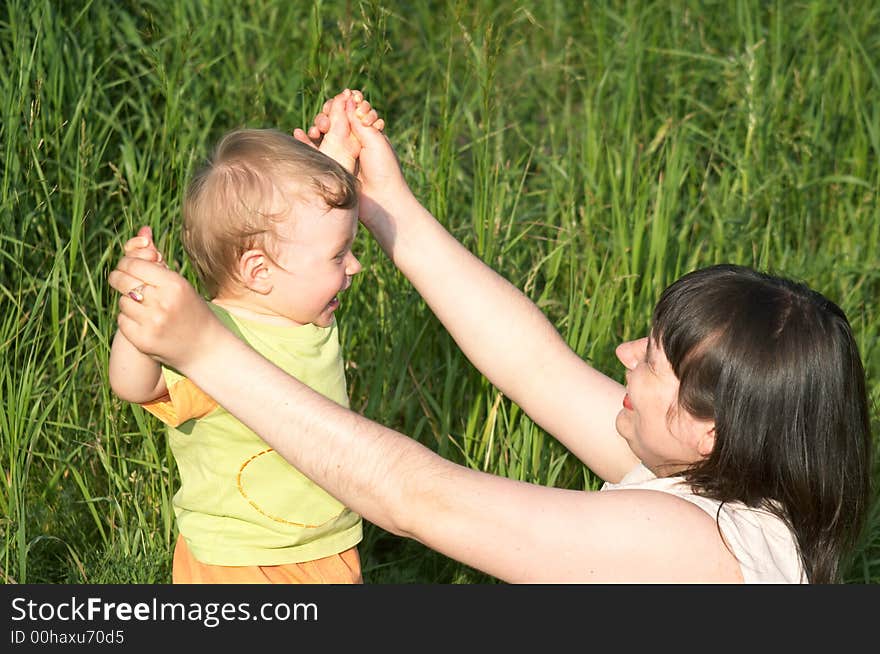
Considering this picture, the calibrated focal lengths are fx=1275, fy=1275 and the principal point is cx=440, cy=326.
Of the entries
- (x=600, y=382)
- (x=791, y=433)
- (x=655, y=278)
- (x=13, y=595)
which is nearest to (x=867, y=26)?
(x=655, y=278)

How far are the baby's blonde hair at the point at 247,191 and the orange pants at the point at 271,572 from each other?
1.63 feet

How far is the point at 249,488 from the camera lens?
7.16 ft

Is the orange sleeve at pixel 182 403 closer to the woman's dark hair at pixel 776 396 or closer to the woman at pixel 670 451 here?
the woman at pixel 670 451

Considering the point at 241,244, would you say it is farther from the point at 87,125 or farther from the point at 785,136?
the point at 785,136

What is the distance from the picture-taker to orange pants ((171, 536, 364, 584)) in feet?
7.20

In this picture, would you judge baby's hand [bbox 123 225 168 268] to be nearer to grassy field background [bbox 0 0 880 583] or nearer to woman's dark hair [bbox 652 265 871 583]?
woman's dark hair [bbox 652 265 871 583]

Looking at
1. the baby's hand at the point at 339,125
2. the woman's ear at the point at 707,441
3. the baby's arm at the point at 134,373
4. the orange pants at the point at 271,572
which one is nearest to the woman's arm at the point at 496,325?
the baby's hand at the point at 339,125

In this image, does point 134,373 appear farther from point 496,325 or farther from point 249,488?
point 496,325

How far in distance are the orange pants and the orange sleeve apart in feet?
0.93

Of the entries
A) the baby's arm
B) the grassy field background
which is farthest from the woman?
the grassy field background

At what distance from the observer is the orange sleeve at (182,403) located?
2033 millimetres

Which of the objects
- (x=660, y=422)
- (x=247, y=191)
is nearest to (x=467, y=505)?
(x=660, y=422)

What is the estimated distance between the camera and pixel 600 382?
253cm

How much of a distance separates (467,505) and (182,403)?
494mm
